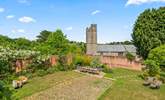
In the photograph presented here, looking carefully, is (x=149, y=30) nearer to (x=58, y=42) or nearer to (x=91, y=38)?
(x=58, y=42)

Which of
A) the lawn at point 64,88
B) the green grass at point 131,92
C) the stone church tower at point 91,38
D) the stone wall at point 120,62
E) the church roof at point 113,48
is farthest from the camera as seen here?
the church roof at point 113,48

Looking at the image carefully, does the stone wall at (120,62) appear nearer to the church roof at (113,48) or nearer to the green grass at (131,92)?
the green grass at (131,92)

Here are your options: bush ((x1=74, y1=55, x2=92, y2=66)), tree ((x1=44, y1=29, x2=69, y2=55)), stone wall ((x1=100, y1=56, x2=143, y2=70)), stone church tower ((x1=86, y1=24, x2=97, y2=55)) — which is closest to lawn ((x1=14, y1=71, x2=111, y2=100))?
bush ((x1=74, y1=55, x2=92, y2=66))

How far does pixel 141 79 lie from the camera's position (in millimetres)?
34844

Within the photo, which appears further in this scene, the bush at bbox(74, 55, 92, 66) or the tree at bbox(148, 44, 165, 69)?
the bush at bbox(74, 55, 92, 66)

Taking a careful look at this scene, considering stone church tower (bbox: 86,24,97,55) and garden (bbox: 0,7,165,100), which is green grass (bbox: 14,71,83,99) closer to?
garden (bbox: 0,7,165,100)

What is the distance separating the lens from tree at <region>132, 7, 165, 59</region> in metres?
49.9

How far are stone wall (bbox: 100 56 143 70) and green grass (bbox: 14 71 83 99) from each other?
1397 cm

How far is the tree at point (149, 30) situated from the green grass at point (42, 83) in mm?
19818

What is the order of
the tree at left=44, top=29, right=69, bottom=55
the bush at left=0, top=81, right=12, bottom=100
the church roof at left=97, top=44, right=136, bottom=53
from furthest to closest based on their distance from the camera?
the church roof at left=97, top=44, right=136, bottom=53, the tree at left=44, top=29, right=69, bottom=55, the bush at left=0, top=81, right=12, bottom=100

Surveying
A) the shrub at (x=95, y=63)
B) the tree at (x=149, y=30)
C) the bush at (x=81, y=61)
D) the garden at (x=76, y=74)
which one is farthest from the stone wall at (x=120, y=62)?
the bush at (x=81, y=61)

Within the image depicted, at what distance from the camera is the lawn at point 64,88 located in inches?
1005

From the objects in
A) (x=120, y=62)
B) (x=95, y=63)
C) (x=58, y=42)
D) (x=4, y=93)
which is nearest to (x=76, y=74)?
(x=95, y=63)

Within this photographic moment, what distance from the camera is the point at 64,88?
27812 mm
